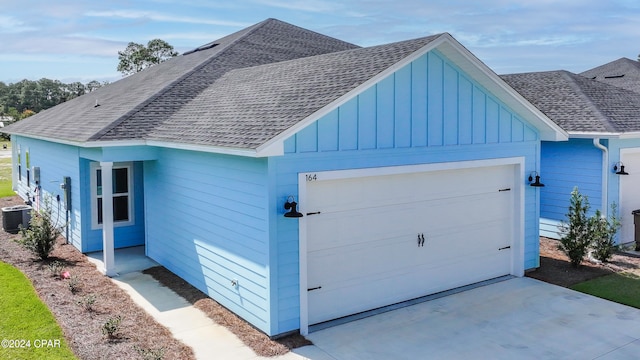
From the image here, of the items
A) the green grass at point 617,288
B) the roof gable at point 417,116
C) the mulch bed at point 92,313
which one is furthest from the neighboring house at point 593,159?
the mulch bed at point 92,313

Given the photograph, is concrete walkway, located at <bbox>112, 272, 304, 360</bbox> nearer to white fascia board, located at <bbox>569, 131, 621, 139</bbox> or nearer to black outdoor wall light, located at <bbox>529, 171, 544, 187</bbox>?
black outdoor wall light, located at <bbox>529, 171, 544, 187</bbox>

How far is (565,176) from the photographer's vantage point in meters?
12.4

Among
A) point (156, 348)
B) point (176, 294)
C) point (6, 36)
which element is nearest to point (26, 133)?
point (176, 294)

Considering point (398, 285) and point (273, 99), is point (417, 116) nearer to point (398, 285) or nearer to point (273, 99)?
point (273, 99)

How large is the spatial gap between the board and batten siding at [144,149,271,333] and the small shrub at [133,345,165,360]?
139 centimetres

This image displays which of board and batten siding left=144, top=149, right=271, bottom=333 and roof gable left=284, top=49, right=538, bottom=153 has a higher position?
roof gable left=284, top=49, right=538, bottom=153

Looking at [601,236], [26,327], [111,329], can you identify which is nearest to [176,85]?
[26,327]

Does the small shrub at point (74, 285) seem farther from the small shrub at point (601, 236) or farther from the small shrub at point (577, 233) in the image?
the small shrub at point (601, 236)

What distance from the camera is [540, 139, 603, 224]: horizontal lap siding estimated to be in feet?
38.8

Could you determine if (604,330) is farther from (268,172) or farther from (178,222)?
(178,222)

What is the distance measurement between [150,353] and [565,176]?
10445 millimetres

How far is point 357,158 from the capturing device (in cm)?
747

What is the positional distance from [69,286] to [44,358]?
10.1 feet

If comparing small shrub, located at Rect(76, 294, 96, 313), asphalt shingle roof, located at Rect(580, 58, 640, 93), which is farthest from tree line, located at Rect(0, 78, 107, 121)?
small shrub, located at Rect(76, 294, 96, 313)
